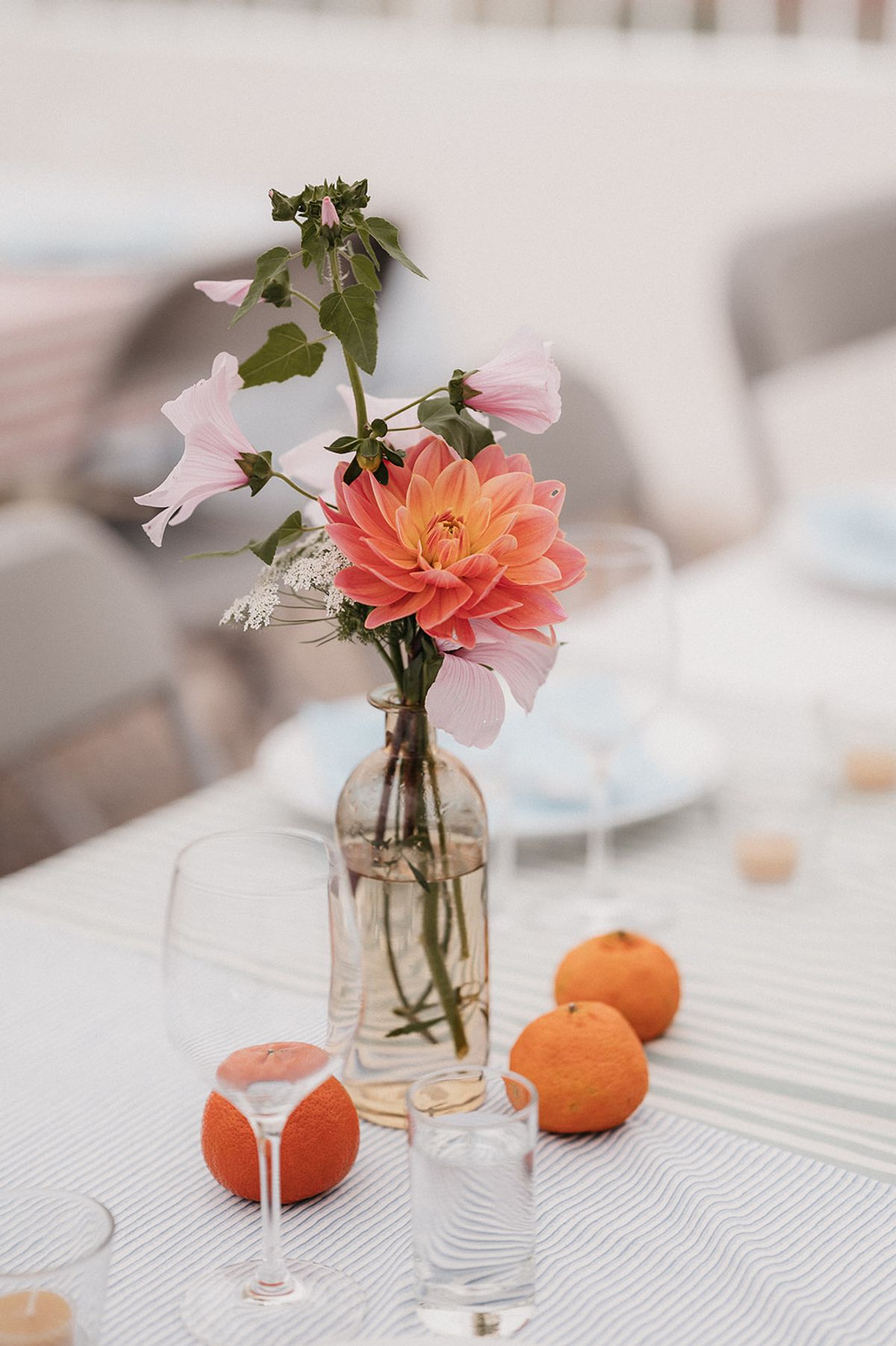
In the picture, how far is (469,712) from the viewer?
597 mm

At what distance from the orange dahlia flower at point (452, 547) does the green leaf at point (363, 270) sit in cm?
7

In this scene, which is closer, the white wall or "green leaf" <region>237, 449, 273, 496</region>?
"green leaf" <region>237, 449, 273, 496</region>

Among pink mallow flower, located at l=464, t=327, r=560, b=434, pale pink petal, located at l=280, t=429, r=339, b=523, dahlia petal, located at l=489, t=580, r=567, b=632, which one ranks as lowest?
dahlia petal, located at l=489, t=580, r=567, b=632

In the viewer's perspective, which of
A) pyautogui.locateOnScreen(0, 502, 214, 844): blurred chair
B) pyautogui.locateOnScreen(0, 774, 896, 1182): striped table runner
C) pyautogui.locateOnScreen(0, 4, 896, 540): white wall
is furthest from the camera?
pyautogui.locateOnScreen(0, 4, 896, 540): white wall

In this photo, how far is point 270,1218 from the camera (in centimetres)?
56

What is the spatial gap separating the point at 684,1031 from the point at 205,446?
Answer: 41 centimetres

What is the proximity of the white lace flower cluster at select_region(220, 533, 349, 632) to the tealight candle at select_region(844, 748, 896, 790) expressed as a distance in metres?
0.58

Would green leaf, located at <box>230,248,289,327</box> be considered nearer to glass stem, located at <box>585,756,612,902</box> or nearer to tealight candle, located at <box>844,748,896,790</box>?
glass stem, located at <box>585,756,612,902</box>

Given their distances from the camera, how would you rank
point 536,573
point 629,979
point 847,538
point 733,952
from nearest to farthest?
point 536,573, point 629,979, point 733,952, point 847,538

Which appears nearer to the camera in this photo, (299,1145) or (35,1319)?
(35,1319)

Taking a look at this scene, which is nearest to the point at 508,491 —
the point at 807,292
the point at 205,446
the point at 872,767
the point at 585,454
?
the point at 205,446

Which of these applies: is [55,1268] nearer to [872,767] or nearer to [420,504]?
[420,504]

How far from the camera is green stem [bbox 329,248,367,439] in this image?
0.58 metres

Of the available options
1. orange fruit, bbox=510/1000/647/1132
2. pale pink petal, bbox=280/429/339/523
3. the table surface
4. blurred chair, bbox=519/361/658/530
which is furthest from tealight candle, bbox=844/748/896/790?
blurred chair, bbox=519/361/658/530
